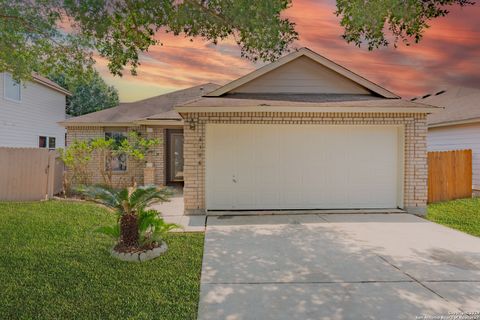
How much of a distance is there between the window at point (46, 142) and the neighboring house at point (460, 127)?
23.4 metres

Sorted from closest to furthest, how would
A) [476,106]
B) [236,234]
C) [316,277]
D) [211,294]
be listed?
1. [211,294]
2. [316,277]
3. [236,234]
4. [476,106]

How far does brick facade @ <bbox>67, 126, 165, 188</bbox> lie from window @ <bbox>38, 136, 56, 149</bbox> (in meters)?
6.83

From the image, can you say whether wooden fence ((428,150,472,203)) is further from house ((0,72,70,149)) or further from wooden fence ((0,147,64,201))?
house ((0,72,70,149))

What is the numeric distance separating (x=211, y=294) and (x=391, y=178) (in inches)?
285

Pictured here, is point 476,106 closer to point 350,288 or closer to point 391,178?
point 391,178

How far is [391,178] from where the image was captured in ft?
30.0

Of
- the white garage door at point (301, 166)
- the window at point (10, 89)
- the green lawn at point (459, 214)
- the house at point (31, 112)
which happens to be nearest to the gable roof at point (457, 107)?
the green lawn at point (459, 214)

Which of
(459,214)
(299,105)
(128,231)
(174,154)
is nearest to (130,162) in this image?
(174,154)

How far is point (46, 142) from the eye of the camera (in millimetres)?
20859

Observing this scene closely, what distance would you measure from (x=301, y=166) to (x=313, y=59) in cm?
356

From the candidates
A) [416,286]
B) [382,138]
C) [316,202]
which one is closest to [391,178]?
[382,138]

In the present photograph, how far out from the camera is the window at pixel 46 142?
20.2 m

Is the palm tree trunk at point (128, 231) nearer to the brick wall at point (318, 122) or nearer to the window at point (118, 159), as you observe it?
the brick wall at point (318, 122)

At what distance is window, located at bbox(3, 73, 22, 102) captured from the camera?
54.3 feet
